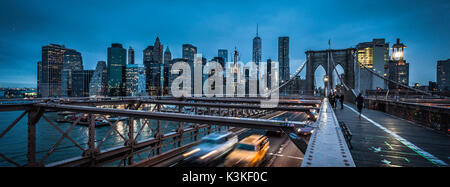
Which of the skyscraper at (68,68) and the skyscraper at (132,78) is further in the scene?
the skyscraper at (132,78)

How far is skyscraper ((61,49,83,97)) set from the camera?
130 metres

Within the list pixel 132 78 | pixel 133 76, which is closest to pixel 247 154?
pixel 132 78

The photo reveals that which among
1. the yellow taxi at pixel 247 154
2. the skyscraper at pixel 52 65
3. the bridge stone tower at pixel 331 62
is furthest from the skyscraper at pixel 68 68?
the yellow taxi at pixel 247 154

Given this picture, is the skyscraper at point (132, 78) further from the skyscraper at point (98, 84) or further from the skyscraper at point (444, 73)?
the skyscraper at point (444, 73)

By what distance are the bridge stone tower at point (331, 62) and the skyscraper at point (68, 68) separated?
147m

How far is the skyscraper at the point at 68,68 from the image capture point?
130 metres

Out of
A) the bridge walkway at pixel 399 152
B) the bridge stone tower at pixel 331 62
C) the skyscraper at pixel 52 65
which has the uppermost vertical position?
the skyscraper at pixel 52 65

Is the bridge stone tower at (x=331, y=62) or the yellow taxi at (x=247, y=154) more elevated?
the bridge stone tower at (x=331, y=62)

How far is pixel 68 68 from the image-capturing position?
463 feet

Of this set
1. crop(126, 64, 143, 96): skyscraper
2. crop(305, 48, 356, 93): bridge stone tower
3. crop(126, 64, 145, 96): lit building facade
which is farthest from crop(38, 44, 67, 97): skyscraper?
crop(305, 48, 356, 93): bridge stone tower

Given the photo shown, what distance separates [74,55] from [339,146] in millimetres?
198032

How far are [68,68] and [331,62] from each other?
177 m

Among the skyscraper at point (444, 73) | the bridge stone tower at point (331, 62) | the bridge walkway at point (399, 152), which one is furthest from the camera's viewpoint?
the skyscraper at point (444, 73)
